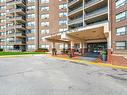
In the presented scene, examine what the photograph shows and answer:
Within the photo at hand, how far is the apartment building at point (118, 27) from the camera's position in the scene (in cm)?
2473

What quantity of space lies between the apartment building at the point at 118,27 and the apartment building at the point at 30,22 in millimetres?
34077

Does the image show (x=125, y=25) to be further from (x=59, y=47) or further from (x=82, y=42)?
(x=59, y=47)

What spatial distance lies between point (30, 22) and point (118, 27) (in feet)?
156

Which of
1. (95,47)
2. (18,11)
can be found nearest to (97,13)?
(95,47)

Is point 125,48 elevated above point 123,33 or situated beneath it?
situated beneath

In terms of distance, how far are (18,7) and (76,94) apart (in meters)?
66.6

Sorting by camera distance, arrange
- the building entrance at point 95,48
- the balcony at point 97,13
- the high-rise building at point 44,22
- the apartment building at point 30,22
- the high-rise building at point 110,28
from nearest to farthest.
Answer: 1. the high-rise building at point 110,28
2. the balcony at point 97,13
3. the building entrance at point 95,48
4. the high-rise building at point 44,22
5. the apartment building at point 30,22

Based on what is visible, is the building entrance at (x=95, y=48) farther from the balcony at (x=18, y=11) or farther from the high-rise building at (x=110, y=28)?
the balcony at (x=18, y=11)

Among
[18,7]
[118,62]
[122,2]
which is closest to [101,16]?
[122,2]

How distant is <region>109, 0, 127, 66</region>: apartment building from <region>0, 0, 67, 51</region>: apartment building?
1342 inches

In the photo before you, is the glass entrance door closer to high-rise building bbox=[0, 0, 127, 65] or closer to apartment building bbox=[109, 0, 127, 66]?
high-rise building bbox=[0, 0, 127, 65]

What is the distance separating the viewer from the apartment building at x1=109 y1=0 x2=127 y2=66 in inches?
974

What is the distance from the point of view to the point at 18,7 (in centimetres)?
6831

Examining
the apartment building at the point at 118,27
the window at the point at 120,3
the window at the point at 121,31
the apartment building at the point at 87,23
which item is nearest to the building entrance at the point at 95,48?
the apartment building at the point at 87,23
